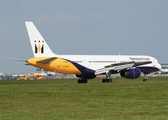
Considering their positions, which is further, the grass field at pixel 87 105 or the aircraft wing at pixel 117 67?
the aircraft wing at pixel 117 67

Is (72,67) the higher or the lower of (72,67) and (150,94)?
the higher

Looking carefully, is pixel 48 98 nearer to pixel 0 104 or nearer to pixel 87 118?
pixel 0 104

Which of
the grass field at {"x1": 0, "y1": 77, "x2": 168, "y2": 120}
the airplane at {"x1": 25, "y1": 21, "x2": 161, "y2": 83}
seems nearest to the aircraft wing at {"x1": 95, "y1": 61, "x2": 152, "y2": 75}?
the airplane at {"x1": 25, "y1": 21, "x2": 161, "y2": 83}

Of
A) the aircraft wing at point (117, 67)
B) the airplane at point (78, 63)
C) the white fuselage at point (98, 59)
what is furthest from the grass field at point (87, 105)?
the white fuselage at point (98, 59)

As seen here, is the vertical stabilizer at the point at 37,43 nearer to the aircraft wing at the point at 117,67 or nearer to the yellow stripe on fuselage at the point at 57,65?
the yellow stripe on fuselage at the point at 57,65

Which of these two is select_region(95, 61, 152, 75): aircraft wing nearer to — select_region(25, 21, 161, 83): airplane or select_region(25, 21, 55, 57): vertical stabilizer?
select_region(25, 21, 161, 83): airplane

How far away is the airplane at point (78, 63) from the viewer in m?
60.3

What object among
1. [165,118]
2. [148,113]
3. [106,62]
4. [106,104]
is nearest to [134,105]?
[106,104]

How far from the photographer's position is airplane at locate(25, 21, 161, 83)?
6034 cm

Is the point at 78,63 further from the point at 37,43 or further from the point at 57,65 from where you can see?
the point at 37,43

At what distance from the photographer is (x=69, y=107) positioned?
27.3 m

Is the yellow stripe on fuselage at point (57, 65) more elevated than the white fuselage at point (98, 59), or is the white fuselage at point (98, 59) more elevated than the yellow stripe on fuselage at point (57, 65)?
the white fuselage at point (98, 59)

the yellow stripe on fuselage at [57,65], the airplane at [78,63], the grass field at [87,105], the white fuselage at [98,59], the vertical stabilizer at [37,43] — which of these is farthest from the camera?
the white fuselage at [98,59]

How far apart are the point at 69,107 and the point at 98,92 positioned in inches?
437
